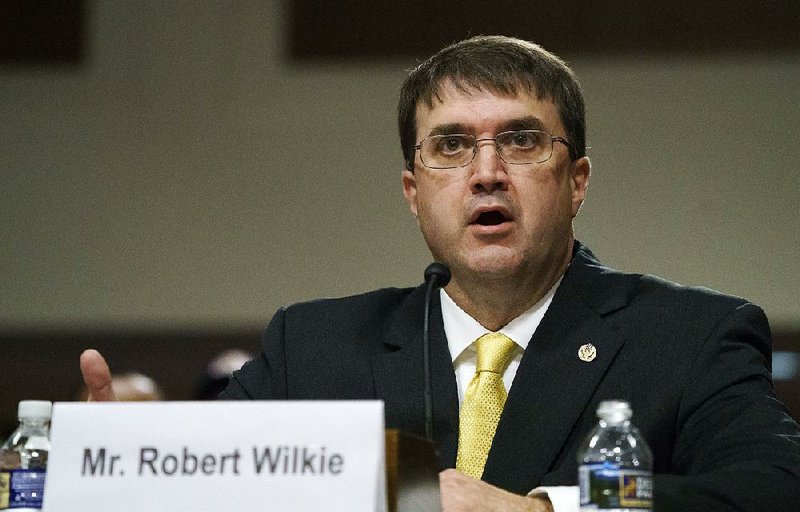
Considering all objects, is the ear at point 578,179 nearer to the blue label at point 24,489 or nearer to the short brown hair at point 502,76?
the short brown hair at point 502,76

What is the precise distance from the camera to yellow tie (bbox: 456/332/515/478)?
2518 millimetres

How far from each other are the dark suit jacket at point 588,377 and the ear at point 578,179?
0.16m

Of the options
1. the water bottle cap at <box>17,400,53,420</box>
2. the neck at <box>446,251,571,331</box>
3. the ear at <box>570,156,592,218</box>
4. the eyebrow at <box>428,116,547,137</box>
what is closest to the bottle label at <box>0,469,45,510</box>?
the water bottle cap at <box>17,400,53,420</box>

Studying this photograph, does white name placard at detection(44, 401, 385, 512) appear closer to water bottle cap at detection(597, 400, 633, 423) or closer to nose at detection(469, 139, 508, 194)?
water bottle cap at detection(597, 400, 633, 423)

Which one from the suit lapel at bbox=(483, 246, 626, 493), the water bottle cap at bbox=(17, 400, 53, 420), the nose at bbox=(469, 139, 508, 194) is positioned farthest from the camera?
the nose at bbox=(469, 139, 508, 194)

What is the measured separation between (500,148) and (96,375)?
1.09m

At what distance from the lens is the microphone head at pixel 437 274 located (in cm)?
228

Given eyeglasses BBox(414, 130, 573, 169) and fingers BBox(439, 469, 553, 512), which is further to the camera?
eyeglasses BBox(414, 130, 573, 169)

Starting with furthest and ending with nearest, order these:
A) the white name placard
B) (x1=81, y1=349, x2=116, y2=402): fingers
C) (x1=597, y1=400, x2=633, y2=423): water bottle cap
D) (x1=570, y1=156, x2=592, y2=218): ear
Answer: (x1=570, y1=156, x2=592, y2=218): ear < (x1=81, y1=349, x2=116, y2=402): fingers < (x1=597, y1=400, x2=633, y2=423): water bottle cap < the white name placard

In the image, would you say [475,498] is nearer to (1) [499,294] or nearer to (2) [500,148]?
(1) [499,294]

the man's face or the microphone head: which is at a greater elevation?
the man's face

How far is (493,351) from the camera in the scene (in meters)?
2.69

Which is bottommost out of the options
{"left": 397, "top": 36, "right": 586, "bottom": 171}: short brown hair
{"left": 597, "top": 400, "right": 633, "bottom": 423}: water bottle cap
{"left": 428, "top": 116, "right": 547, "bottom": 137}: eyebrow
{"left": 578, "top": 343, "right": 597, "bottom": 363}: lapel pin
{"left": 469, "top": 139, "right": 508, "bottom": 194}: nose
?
{"left": 578, "top": 343, "right": 597, "bottom": 363}: lapel pin

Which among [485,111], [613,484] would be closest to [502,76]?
[485,111]
